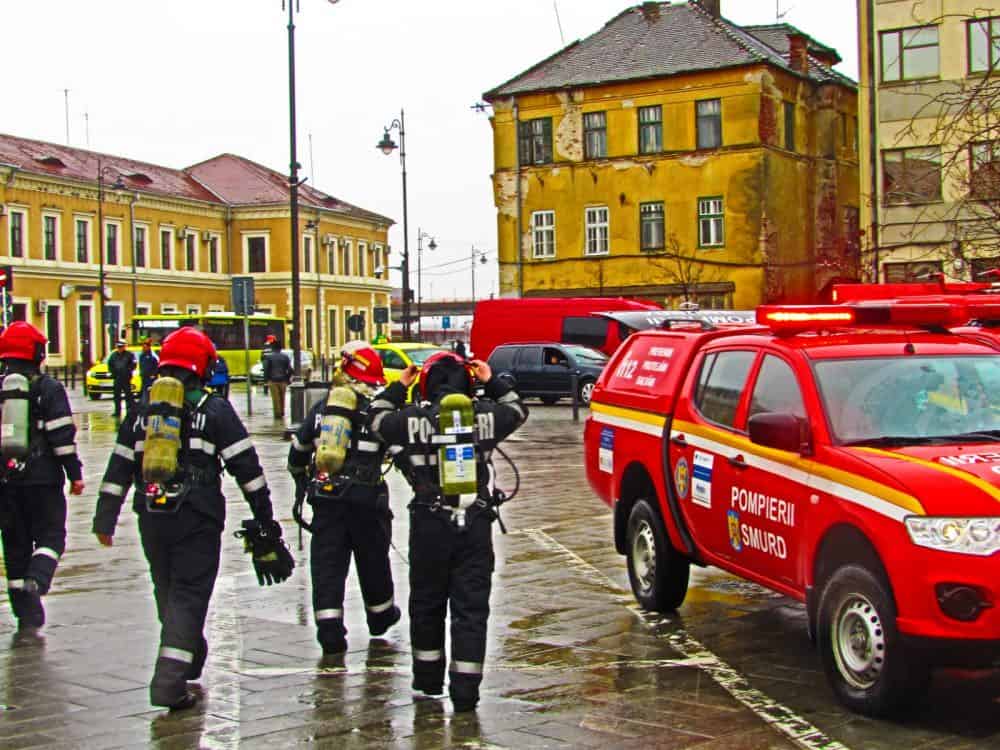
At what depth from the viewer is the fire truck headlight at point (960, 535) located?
19.6 feet

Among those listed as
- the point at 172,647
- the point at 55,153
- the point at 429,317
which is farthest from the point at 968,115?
the point at 429,317

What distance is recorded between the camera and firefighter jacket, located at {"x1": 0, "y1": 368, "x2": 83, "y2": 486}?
891 centimetres

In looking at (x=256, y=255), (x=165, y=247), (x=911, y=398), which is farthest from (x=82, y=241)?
(x=911, y=398)

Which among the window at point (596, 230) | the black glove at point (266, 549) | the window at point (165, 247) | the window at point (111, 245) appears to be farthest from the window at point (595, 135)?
the black glove at point (266, 549)

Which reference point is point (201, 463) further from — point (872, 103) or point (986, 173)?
point (872, 103)

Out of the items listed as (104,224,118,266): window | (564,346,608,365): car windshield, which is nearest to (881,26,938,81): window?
(564,346,608,365): car windshield

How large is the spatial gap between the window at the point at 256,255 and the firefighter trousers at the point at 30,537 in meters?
73.4

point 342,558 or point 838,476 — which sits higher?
point 838,476

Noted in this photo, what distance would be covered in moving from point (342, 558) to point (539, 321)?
105 feet

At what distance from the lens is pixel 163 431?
6980 millimetres

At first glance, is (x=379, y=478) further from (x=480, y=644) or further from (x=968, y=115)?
(x=968, y=115)

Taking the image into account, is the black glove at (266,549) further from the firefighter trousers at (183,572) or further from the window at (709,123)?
the window at (709,123)

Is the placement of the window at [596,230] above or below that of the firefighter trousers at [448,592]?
above

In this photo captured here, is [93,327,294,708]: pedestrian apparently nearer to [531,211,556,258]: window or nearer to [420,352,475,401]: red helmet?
[420,352,475,401]: red helmet
